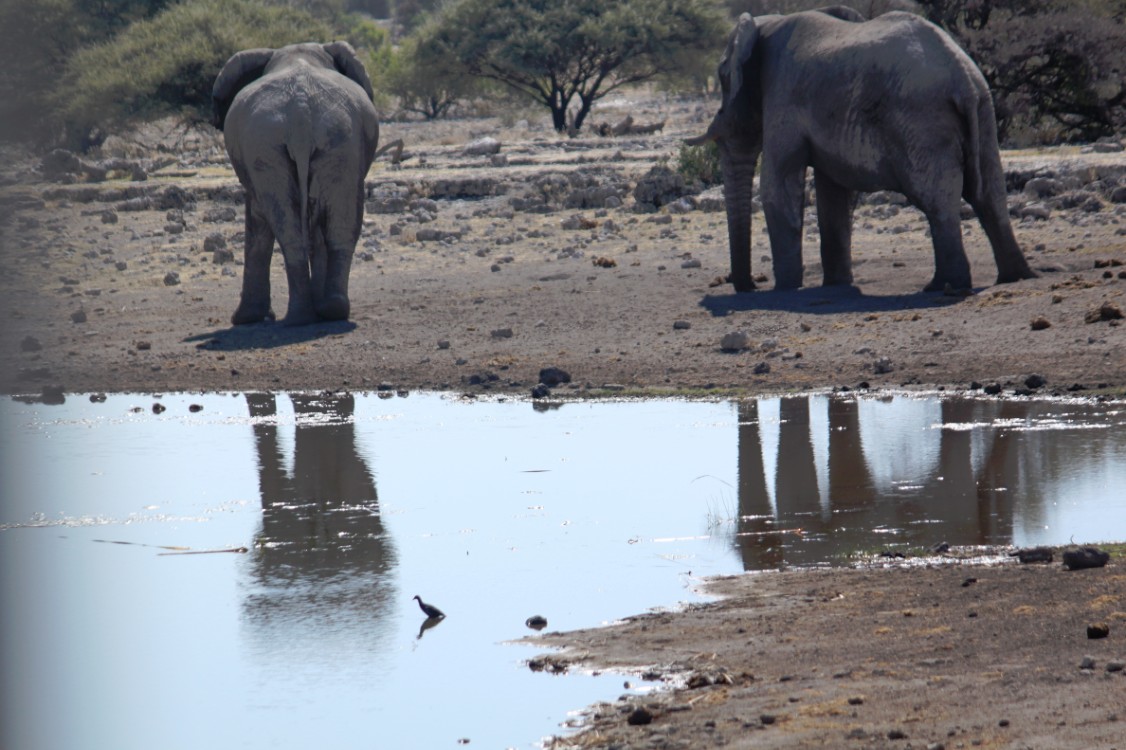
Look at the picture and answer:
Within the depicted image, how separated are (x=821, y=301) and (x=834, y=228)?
772 mm

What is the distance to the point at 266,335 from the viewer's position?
11.3 m

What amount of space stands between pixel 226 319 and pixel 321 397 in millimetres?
2798

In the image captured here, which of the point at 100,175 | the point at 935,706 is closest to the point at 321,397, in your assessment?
the point at 935,706

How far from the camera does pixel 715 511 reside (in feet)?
20.5

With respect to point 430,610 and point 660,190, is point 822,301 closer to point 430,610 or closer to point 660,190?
point 660,190

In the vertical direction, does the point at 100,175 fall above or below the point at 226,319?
above

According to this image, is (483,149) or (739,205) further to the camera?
(483,149)

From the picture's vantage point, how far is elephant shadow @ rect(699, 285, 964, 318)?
34.6 feet

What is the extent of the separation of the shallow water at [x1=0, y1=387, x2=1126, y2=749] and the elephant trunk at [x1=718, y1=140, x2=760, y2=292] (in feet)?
9.60

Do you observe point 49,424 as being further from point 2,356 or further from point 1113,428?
point 2,356

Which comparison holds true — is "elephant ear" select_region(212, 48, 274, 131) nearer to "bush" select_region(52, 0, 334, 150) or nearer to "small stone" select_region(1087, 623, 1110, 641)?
"small stone" select_region(1087, 623, 1110, 641)

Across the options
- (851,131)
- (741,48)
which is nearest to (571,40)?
(741,48)

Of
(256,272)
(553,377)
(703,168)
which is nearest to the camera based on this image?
(553,377)

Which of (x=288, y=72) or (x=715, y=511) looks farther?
(x=288, y=72)
